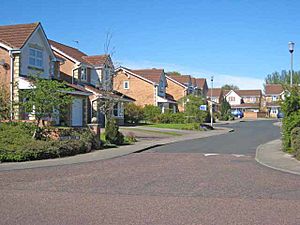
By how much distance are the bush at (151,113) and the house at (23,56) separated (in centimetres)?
1990

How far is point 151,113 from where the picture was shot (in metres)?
54.4

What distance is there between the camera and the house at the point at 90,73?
38719 millimetres

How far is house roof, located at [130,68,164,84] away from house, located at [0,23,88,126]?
25.8 meters

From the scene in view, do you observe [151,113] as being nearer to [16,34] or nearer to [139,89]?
[139,89]

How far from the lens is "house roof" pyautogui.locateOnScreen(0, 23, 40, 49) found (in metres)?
30.4

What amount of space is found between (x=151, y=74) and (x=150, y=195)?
52.5m

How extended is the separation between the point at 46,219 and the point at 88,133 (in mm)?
13919

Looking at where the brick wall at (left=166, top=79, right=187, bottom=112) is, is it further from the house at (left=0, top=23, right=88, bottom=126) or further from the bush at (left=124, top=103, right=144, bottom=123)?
the house at (left=0, top=23, right=88, bottom=126)

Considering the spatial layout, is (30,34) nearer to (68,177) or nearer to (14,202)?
(68,177)

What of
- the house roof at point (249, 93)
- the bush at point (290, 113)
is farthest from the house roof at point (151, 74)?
the house roof at point (249, 93)

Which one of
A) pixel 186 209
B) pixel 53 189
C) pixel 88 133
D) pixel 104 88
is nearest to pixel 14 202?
pixel 53 189

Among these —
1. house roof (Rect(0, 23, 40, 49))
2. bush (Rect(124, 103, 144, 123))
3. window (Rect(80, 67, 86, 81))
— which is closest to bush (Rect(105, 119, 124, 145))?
house roof (Rect(0, 23, 40, 49))

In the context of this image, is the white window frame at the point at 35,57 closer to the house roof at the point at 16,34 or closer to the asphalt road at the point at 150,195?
the house roof at the point at 16,34

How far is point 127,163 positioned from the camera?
631 inches
